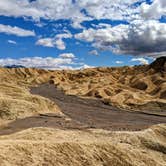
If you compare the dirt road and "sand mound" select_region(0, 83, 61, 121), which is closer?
the dirt road

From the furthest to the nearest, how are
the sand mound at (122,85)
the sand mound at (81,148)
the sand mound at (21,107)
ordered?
the sand mound at (122,85) → the sand mound at (21,107) → the sand mound at (81,148)

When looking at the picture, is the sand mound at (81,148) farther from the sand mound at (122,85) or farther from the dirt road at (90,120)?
the sand mound at (122,85)

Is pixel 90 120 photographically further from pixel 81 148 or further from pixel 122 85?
pixel 122 85

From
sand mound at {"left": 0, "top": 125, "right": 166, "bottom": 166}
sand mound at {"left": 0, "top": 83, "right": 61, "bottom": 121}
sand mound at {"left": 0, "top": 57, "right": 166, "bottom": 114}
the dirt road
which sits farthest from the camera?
sand mound at {"left": 0, "top": 57, "right": 166, "bottom": 114}

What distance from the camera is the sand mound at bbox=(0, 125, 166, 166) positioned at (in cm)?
1930

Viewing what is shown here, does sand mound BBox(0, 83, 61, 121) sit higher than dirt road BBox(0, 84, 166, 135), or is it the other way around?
sand mound BBox(0, 83, 61, 121)

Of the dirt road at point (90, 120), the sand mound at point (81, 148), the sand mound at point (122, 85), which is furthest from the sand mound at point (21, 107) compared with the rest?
the sand mound at point (122, 85)

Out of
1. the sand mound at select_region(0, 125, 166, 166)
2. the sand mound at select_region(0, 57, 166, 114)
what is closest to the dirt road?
the sand mound at select_region(0, 125, 166, 166)

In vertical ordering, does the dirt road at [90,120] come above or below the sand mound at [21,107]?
below

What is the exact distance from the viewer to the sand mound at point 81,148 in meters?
19.3

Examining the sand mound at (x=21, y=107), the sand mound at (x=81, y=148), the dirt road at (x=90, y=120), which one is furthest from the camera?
the sand mound at (x=21, y=107)

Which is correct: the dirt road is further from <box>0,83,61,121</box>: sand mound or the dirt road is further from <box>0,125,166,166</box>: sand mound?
<box>0,125,166,166</box>: sand mound

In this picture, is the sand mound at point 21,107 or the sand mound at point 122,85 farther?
the sand mound at point 122,85

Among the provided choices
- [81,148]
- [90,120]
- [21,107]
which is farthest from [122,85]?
[81,148]
